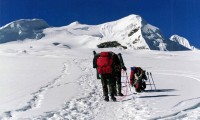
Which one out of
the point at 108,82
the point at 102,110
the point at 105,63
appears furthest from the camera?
the point at 108,82

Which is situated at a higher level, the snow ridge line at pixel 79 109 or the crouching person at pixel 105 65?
the crouching person at pixel 105 65

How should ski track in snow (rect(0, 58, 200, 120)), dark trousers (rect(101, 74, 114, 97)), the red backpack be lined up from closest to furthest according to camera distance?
ski track in snow (rect(0, 58, 200, 120))
the red backpack
dark trousers (rect(101, 74, 114, 97))

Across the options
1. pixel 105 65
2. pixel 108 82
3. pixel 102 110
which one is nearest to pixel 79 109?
pixel 102 110

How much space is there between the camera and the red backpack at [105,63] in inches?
455

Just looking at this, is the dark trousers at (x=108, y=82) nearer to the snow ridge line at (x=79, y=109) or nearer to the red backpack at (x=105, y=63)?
the red backpack at (x=105, y=63)

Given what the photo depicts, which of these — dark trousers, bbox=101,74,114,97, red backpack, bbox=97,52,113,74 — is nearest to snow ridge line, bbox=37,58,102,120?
dark trousers, bbox=101,74,114,97

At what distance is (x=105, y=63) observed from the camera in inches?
455

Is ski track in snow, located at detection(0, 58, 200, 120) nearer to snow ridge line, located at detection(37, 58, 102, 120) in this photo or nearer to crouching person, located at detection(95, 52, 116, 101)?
snow ridge line, located at detection(37, 58, 102, 120)

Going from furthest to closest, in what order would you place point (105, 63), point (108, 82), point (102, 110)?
point (108, 82) → point (105, 63) → point (102, 110)

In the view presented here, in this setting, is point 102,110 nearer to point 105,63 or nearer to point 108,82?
point 105,63

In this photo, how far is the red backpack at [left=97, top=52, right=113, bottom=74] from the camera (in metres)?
11.6

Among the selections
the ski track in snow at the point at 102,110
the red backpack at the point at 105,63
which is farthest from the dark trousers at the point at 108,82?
the ski track in snow at the point at 102,110

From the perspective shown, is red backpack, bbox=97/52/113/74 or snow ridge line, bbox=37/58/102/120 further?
red backpack, bbox=97/52/113/74

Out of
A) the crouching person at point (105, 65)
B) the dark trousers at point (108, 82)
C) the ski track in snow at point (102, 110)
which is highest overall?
the crouching person at point (105, 65)
